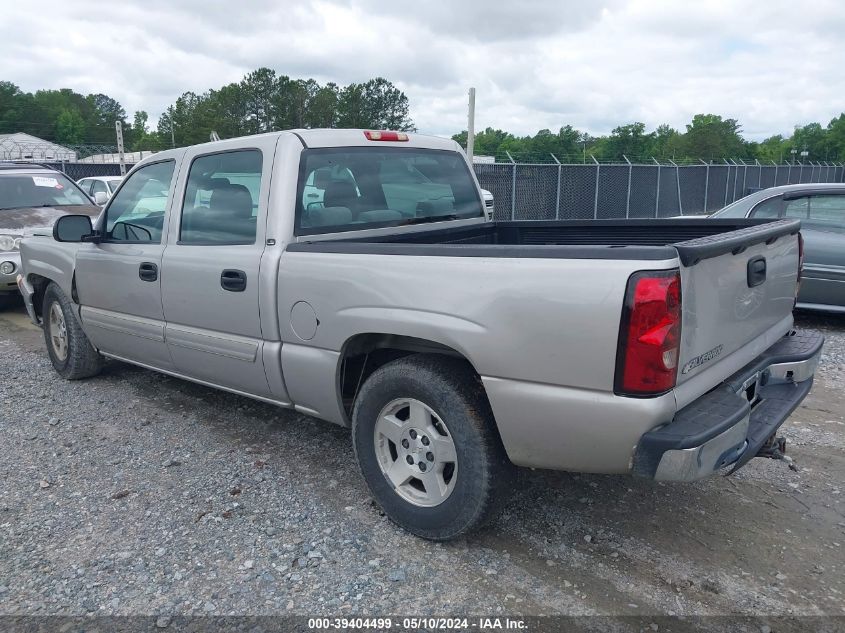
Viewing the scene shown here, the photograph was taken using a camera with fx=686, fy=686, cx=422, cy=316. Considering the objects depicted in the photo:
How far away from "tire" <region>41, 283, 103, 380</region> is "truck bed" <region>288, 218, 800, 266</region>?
9.41 feet

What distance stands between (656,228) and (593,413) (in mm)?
1985

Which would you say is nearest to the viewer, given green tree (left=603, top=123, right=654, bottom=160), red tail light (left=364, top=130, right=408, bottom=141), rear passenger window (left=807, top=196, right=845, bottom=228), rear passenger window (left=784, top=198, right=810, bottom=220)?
red tail light (left=364, top=130, right=408, bottom=141)

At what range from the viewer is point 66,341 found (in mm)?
5617

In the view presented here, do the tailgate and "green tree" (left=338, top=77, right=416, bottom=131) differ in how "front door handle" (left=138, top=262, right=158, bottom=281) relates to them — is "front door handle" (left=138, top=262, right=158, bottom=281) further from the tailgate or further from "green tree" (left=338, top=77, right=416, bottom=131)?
"green tree" (left=338, top=77, right=416, bottom=131)

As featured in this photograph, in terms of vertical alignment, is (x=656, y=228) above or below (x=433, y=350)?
above

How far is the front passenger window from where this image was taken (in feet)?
14.7

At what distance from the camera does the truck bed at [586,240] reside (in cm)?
248

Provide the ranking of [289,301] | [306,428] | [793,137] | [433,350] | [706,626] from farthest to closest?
[793,137] < [306,428] < [289,301] < [433,350] < [706,626]

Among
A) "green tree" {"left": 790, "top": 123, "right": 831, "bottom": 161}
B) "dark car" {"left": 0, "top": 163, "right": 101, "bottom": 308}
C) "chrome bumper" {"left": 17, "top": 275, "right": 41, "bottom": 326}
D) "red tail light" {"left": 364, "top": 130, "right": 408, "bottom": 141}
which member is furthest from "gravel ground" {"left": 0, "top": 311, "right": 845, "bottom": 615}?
"green tree" {"left": 790, "top": 123, "right": 831, "bottom": 161}

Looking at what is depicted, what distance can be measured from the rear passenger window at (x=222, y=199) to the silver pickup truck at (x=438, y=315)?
1 cm

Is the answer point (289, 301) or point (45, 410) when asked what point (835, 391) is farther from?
point (45, 410)

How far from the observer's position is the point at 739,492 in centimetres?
366

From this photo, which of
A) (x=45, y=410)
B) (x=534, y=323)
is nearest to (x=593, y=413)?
(x=534, y=323)

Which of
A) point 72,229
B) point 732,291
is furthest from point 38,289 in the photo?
point 732,291
